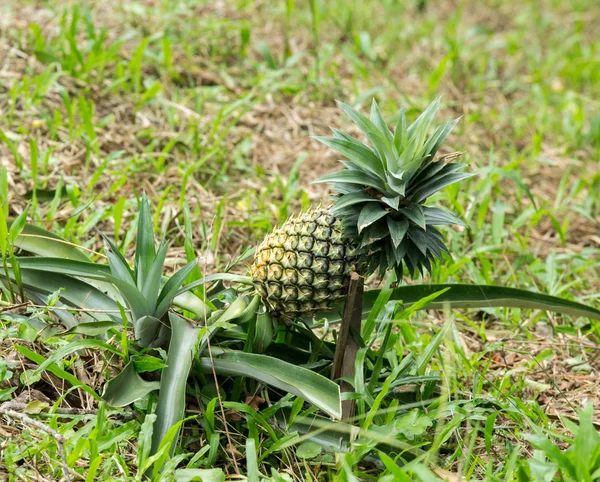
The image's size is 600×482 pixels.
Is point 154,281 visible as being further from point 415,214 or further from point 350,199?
point 415,214

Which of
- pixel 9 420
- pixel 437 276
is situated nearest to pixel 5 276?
pixel 9 420

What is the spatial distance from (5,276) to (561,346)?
2250 millimetres

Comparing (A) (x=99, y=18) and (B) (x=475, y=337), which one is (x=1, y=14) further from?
(B) (x=475, y=337)

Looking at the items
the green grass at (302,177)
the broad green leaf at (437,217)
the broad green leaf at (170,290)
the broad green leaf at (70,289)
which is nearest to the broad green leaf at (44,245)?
the broad green leaf at (70,289)

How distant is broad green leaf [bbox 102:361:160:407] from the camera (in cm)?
211

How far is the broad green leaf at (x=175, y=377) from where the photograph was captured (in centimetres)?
204

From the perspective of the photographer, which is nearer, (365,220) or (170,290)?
(365,220)

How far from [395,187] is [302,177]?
1952 millimetres

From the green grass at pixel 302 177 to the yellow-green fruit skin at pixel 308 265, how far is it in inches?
12.0

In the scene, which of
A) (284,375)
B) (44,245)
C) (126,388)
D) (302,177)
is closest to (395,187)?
(284,375)

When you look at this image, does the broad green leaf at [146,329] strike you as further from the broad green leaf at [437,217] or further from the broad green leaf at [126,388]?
the broad green leaf at [437,217]

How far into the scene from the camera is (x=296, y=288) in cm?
220

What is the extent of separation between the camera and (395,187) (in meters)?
2.09

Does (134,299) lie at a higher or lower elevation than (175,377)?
higher
